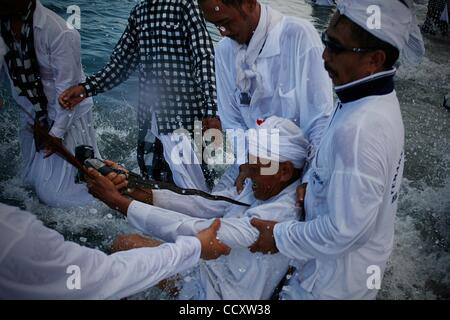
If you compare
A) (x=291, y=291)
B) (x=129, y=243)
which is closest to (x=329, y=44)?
(x=291, y=291)

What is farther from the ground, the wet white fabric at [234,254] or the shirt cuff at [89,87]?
the shirt cuff at [89,87]

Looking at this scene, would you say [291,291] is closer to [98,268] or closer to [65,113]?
[98,268]

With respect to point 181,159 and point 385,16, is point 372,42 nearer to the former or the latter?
point 385,16

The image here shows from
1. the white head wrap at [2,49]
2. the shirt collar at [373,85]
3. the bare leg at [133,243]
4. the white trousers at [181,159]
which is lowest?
the bare leg at [133,243]

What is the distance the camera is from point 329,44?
170cm

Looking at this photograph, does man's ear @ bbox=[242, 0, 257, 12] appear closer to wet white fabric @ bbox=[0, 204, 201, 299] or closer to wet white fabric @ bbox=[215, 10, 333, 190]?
wet white fabric @ bbox=[215, 10, 333, 190]

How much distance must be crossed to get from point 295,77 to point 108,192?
56.1 inches

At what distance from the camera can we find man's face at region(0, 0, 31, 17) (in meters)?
2.56

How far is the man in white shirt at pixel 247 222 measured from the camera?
209 cm

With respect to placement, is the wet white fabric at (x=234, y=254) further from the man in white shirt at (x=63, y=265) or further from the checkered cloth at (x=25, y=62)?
the checkered cloth at (x=25, y=62)

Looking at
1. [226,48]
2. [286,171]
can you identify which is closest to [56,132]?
[226,48]

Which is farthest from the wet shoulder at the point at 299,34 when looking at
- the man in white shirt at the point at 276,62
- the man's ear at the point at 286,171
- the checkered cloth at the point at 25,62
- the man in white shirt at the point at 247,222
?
the checkered cloth at the point at 25,62

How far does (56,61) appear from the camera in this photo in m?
2.78

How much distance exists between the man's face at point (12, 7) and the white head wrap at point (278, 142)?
1.86m
